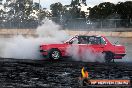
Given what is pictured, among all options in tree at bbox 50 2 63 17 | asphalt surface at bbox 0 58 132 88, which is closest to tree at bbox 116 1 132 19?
tree at bbox 50 2 63 17

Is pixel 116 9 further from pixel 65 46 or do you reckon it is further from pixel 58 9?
pixel 65 46

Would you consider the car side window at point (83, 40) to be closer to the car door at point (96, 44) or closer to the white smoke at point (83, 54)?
the car door at point (96, 44)

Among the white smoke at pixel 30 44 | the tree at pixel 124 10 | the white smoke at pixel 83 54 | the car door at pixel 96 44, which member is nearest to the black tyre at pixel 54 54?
the white smoke at pixel 83 54

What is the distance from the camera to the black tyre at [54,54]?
24.2 m

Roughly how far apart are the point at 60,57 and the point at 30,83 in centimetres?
962

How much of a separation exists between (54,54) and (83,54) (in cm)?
161

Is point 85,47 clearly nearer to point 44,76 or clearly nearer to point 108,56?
point 108,56

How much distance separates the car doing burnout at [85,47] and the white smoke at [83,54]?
0.27ft

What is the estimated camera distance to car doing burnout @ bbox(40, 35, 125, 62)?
2419 centimetres

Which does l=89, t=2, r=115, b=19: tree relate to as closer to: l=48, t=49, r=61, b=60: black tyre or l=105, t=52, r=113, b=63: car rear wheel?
l=105, t=52, r=113, b=63: car rear wheel

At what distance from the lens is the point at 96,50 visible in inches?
965

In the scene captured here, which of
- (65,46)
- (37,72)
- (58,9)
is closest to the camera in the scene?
(37,72)

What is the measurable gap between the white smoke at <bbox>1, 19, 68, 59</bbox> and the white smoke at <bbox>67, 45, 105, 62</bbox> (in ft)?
4.86

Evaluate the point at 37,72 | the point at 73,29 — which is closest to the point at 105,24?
the point at 73,29
